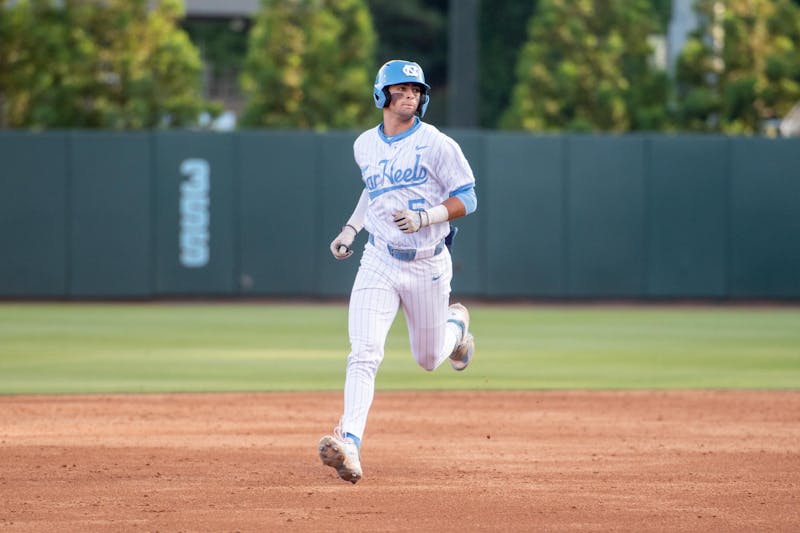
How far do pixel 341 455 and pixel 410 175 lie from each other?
149cm

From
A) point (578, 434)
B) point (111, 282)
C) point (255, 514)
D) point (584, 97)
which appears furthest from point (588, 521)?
point (584, 97)

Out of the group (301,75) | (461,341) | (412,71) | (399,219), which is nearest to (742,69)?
(301,75)

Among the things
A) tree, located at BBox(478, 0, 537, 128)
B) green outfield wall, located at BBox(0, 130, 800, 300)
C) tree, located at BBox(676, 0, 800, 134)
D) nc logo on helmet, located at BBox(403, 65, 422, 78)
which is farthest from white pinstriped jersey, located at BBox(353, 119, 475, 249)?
tree, located at BBox(478, 0, 537, 128)

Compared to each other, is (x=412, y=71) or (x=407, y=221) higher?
(x=412, y=71)

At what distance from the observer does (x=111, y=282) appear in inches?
891

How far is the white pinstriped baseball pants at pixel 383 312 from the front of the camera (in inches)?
284

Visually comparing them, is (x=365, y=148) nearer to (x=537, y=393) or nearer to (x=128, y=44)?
(x=537, y=393)

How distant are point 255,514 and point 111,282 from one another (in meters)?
16.7

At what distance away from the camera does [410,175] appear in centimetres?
749

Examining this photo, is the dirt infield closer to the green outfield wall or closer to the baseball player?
the baseball player

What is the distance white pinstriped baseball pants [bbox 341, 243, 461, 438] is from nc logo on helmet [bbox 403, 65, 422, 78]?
0.91m

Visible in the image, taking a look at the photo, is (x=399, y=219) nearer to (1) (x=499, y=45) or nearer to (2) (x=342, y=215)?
(2) (x=342, y=215)

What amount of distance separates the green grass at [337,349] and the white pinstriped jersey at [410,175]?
504cm

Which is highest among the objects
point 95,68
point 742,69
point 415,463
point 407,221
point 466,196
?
point 742,69
